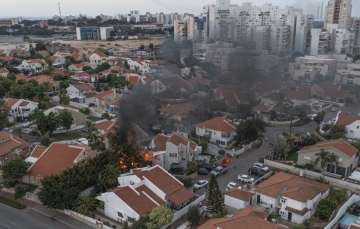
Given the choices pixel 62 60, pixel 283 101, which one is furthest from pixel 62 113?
pixel 62 60

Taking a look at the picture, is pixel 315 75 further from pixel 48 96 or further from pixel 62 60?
pixel 62 60

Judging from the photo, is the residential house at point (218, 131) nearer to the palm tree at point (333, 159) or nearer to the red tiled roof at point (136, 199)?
the palm tree at point (333, 159)

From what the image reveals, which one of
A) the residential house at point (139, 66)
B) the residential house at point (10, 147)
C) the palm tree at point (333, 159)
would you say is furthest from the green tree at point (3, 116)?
the palm tree at point (333, 159)

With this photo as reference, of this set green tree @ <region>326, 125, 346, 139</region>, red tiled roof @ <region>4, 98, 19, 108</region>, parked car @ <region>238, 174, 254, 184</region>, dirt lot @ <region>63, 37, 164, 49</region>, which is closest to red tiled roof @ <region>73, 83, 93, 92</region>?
red tiled roof @ <region>4, 98, 19, 108</region>

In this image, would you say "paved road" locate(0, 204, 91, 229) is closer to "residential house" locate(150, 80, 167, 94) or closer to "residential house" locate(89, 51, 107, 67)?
"residential house" locate(150, 80, 167, 94)

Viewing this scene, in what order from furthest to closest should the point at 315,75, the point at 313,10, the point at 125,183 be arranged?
the point at 313,10
the point at 315,75
the point at 125,183

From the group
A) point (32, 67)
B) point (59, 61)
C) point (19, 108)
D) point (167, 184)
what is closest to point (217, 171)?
point (167, 184)

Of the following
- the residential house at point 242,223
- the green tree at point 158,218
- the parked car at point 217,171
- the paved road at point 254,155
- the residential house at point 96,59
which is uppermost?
the residential house at point 96,59
